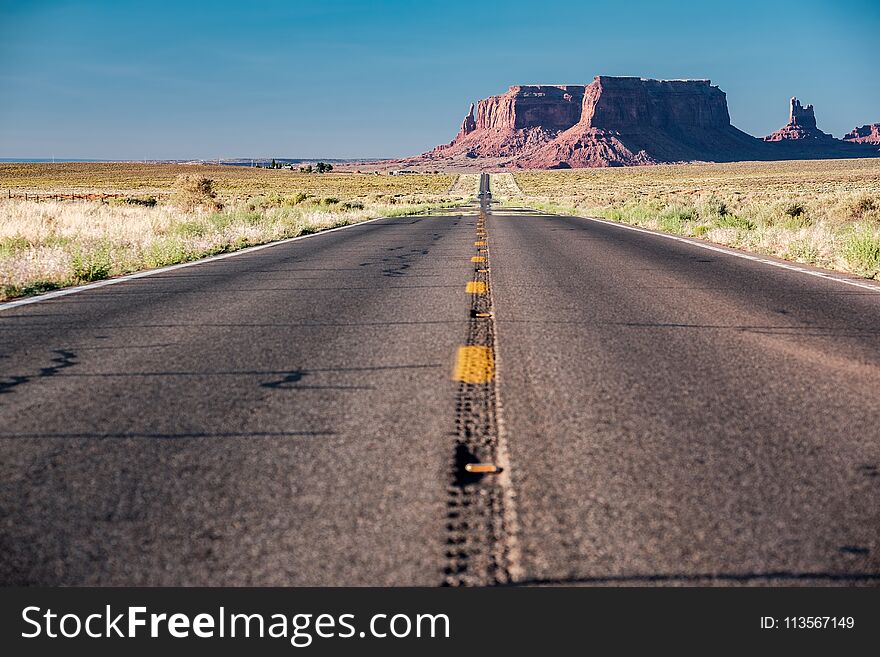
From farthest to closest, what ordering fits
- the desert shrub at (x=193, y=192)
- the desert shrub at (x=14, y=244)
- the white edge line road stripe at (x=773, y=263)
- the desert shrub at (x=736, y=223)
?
the desert shrub at (x=193, y=192)
the desert shrub at (x=736, y=223)
the desert shrub at (x=14, y=244)
the white edge line road stripe at (x=773, y=263)

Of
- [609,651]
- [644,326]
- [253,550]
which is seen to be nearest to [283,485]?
[253,550]

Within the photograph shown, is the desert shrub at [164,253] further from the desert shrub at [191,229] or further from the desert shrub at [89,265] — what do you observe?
the desert shrub at [191,229]

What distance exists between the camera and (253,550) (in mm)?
2453

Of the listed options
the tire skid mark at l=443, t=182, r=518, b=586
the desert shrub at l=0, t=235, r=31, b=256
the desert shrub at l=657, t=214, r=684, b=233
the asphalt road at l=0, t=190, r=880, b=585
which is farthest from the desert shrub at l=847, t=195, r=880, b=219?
the tire skid mark at l=443, t=182, r=518, b=586

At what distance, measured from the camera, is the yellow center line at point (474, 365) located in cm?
470

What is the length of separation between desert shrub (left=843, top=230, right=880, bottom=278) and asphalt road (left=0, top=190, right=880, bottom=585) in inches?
156

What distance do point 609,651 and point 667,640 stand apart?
0.17 m

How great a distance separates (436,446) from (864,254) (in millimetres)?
9982

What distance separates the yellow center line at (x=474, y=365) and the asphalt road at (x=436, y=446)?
0.12ft

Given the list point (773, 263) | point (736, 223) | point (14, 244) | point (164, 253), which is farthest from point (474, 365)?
point (736, 223)

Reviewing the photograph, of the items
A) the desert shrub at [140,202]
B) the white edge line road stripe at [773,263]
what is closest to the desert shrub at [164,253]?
the white edge line road stripe at [773,263]

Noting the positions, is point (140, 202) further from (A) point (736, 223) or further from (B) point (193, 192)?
(A) point (736, 223)

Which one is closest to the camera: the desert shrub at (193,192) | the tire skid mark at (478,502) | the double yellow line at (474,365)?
the tire skid mark at (478,502)

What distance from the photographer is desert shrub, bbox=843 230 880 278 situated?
10.6 m
